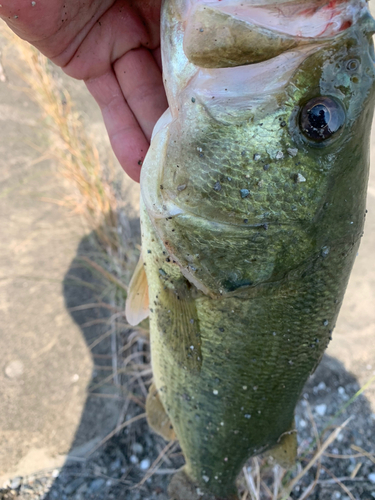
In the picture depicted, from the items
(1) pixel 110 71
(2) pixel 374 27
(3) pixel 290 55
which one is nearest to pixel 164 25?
(3) pixel 290 55

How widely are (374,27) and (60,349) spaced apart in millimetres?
2377

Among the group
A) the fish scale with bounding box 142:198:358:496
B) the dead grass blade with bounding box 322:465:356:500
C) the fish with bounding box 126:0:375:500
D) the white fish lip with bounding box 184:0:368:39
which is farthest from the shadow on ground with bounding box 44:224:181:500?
the white fish lip with bounding box 184:0:368:39

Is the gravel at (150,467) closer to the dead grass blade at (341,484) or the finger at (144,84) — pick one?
the dead grass blade at (341,484)

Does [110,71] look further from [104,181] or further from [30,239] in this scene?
[30,239]

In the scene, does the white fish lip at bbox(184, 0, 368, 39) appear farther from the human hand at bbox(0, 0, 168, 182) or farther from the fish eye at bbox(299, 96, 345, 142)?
the human hand at bbox(0, 0, 168, 182)

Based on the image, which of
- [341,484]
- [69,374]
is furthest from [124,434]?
[341,484]

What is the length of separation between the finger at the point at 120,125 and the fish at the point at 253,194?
47 centimetres

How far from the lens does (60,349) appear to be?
2.44m

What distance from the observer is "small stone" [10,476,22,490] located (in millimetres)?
2028

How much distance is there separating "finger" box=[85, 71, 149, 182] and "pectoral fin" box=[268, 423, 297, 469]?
1.24 m

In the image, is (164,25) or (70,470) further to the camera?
(70,470)

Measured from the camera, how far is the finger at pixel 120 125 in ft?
4.99

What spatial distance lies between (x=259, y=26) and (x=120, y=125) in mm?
898

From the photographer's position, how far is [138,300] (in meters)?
1.47
